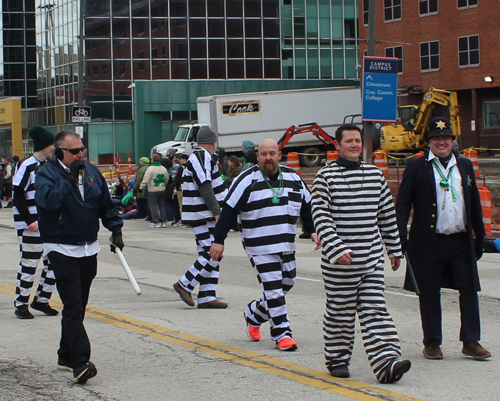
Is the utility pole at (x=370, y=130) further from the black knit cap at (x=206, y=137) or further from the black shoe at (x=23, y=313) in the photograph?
the black shoe at (x=23, y=313)

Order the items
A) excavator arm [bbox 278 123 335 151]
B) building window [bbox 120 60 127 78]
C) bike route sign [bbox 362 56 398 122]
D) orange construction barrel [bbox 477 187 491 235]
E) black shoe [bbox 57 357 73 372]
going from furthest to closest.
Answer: building window [bbox 120 60 127 78] < excavator arm [bbox 278 123 335 151] < bike route sign [bbox 362 56 398 122] < orange construction barrel [bbox 477 187 491 235] < black shoe [bbox 57 357 73 372]

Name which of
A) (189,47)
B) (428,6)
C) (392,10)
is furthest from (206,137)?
(189,47)

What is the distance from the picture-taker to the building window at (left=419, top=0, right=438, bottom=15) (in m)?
45.7

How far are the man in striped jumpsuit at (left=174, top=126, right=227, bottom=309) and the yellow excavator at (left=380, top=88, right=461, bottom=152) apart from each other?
29868 mm

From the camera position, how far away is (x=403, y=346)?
6918mm

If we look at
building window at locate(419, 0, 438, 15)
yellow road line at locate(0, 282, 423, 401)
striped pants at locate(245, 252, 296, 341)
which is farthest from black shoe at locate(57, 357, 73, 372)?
building window at locate(419, 0, 438, 15)

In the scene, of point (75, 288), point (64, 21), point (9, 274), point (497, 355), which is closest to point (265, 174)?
point (75, 288)

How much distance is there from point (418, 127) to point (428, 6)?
11.2 meters

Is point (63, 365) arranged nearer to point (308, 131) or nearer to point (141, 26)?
point (308, 131)

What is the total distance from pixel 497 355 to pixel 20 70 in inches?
2753

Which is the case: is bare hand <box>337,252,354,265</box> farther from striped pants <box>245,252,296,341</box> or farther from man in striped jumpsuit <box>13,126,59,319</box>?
man in striped jumpsuit <box>13,126,59,319</box>

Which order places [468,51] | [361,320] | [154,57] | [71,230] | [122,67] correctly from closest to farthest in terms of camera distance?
[361,320] → [71,230] → [468,51] → [122,67] → [154,57]

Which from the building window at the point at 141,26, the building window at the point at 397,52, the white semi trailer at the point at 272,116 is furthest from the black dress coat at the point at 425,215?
the building window at the point at 141,26

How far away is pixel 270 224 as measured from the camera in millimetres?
6590
